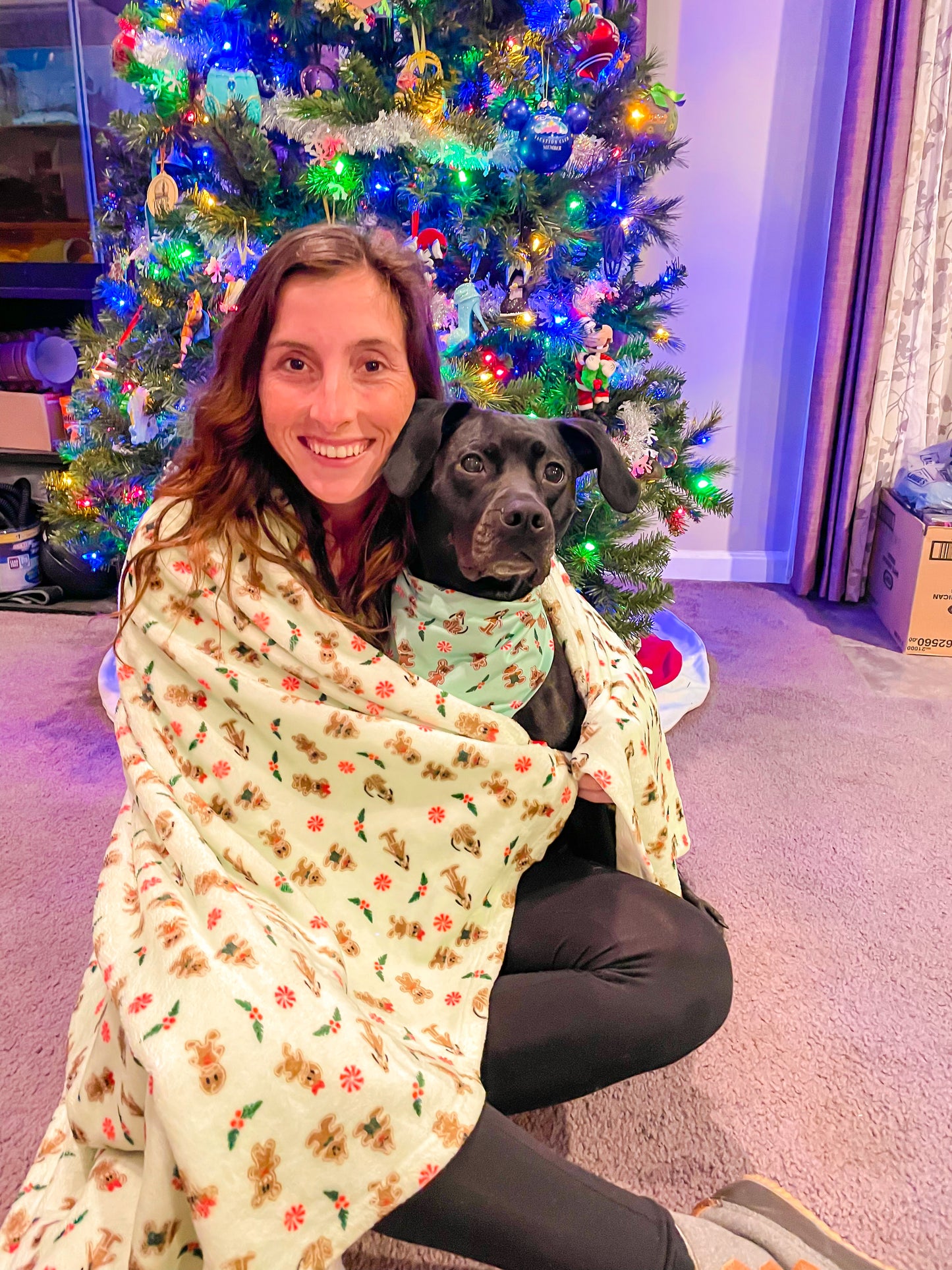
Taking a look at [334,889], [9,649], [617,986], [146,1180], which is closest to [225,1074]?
[146,1180]

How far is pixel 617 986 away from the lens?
940 millimetres

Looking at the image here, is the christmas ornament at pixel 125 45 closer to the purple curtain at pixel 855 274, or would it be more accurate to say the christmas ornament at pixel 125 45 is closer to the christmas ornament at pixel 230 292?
the christmas ornament at pixel 230 292

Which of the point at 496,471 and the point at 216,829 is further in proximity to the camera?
the point at 496,471

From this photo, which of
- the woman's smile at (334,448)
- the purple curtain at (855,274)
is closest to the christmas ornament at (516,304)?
the woman's smile at (334,448)

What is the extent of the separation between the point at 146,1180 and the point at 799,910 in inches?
45.7

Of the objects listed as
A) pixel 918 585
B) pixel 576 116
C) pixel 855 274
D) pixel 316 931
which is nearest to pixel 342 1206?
pixel 316 931

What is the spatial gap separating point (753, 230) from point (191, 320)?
2.04 metres

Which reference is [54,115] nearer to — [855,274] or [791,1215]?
[855,274]

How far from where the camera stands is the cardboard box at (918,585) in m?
2.52

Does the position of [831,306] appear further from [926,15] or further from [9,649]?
[9,649]

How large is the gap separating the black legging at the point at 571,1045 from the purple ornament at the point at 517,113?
1.42 metres

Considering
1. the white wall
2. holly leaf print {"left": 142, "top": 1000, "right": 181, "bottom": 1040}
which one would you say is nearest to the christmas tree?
the white wall

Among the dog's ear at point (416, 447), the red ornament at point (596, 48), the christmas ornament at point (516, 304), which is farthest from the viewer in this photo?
the christmas ornament at point (516, 304)

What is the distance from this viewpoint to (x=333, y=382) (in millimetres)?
965
